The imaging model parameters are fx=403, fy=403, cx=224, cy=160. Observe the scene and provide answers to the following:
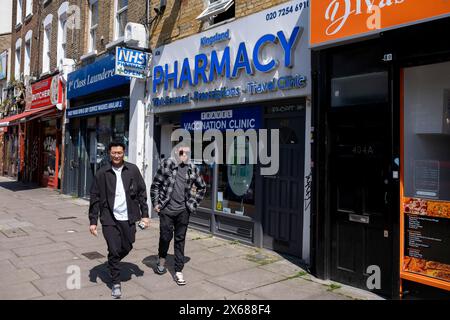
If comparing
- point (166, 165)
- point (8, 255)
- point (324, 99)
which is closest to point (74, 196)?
point (8, 255)

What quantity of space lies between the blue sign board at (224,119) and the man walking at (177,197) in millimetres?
2214

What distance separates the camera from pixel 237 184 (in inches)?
302

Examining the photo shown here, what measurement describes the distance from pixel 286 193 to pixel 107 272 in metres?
3.03

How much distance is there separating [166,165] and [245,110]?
2567 millimetres

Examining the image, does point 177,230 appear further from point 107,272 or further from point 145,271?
point 107,272

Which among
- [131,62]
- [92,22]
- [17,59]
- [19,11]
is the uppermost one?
[19,11]

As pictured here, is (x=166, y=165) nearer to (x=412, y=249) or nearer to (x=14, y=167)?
(x=412, y=249)

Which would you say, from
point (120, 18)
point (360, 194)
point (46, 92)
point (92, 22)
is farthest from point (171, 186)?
point (46, 92)

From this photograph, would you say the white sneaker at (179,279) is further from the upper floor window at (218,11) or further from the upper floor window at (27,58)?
the upper floor window at (27,58)

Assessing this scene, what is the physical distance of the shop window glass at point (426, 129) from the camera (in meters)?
4.61

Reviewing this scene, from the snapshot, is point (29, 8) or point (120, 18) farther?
point (29, 8)

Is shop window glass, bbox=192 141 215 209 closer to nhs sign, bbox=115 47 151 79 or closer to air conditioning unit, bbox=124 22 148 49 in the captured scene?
nhs sign, bbox=115 47 151 79

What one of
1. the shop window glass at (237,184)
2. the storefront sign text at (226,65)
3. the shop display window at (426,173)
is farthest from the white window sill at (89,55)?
the shop display window at (426,173)

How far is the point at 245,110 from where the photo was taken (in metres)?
7.38
